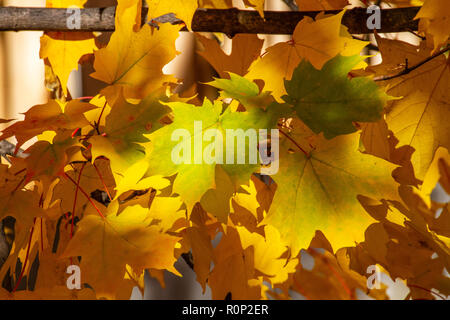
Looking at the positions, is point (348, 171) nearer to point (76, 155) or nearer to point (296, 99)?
point (296, 99)

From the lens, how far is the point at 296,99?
406 millimetres

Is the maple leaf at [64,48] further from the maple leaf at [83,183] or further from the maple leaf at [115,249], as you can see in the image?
the maple leaf at [115,249]

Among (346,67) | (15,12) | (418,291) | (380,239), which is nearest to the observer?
(346,67)

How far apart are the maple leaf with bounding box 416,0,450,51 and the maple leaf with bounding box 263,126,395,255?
0.47 ft

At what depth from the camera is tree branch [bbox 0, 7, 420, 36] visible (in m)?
0.53

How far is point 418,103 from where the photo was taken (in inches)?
20.8

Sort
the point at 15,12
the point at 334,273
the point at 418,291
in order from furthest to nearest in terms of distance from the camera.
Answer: the point at 334,273 < the point at 418,291 < the point at 15,12

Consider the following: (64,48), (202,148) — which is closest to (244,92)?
(202,148)

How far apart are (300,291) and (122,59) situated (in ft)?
2.97

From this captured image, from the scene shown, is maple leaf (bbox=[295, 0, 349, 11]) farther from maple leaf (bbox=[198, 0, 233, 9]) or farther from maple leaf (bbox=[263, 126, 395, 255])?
maple leaf (bbox=[263, 126, 395, 255])

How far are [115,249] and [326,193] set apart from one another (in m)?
0.21

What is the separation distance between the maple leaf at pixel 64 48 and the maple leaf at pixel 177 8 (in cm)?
23

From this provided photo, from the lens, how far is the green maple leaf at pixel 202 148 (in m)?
0.40

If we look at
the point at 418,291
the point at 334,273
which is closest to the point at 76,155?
the point at 418,291
